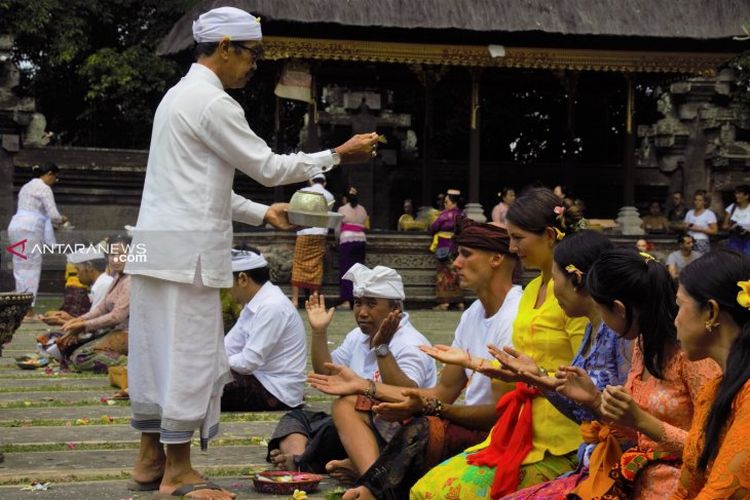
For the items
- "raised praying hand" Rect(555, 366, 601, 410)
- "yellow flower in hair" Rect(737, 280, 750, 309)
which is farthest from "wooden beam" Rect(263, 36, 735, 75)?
"yellow flower in hair" Rect(737, 280, 750, 309)

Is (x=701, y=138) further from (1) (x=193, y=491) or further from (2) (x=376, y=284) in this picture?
(1) (x=193, y=491)

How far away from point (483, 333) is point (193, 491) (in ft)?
4.66

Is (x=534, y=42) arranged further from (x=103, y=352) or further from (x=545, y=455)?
(x=545, y=455)

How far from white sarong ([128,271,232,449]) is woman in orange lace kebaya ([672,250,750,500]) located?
90.2 inches

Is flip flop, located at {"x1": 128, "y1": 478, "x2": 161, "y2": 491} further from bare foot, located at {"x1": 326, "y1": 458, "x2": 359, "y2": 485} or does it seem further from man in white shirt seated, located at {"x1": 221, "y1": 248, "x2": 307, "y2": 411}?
man in white shirt seated, located at {"x1": 221, "y1": 248, "x2": 307, "y2": 411}

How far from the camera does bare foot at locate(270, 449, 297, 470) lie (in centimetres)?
618

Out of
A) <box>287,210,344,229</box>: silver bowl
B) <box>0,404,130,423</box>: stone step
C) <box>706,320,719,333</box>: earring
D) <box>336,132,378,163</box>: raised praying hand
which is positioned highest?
<box>336,132,378,163</box>: raised praying hand

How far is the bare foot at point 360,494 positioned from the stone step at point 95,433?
198 centimetres

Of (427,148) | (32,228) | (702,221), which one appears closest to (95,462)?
(32,228)

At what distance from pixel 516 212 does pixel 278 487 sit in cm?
164

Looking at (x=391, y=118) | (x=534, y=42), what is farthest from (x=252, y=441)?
(x=391, y=118)

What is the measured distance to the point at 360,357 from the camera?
21.5 feet

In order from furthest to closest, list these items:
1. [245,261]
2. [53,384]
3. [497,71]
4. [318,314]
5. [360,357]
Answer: [497,71] → [53,384] → [245,261] → [360,357] → [318,314]

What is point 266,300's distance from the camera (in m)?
7.54
